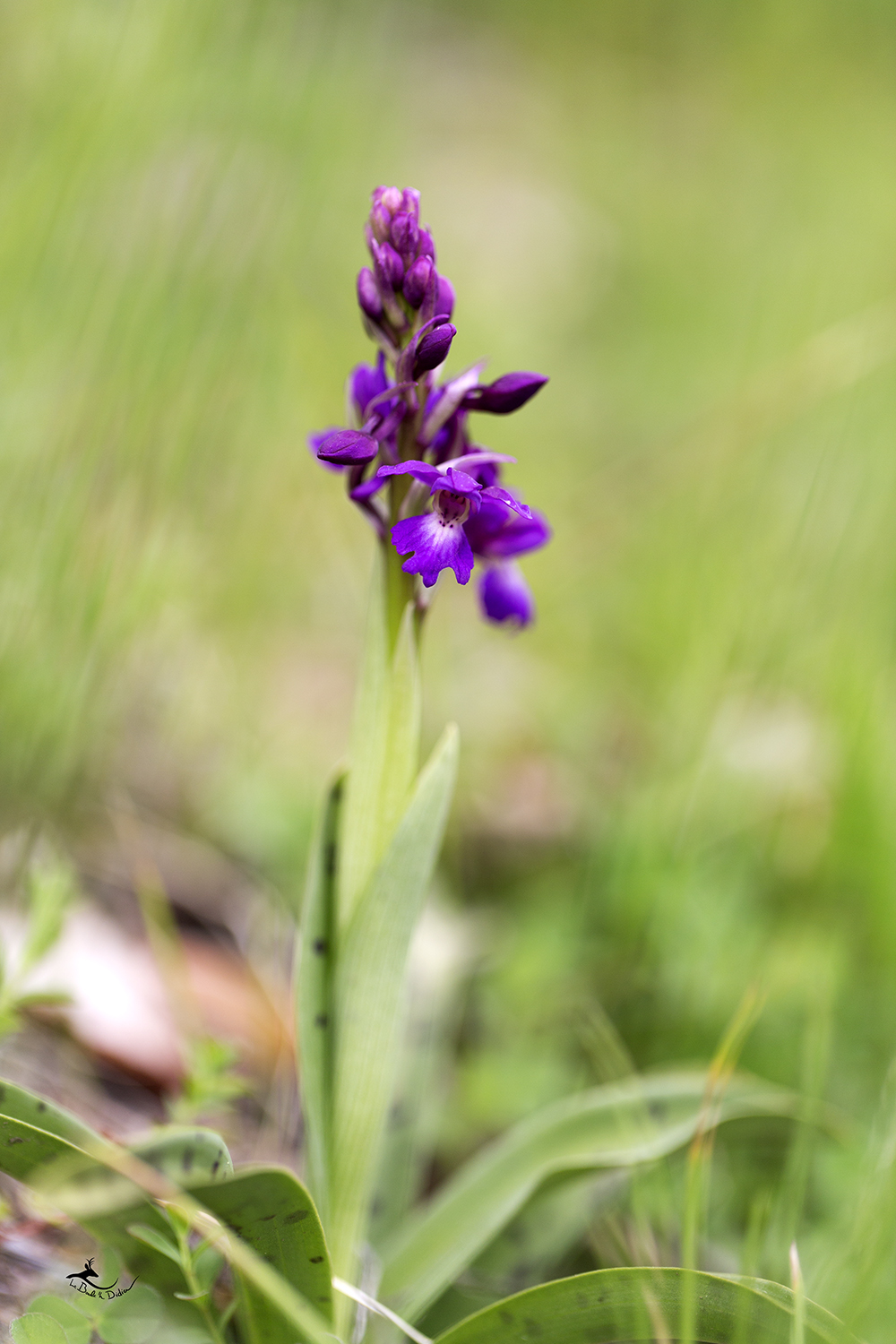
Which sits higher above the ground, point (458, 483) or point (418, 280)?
point (418, 280)

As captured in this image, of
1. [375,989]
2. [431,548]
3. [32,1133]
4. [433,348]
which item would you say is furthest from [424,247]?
[32,1133]

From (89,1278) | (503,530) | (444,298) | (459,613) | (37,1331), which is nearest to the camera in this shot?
(37,1331)

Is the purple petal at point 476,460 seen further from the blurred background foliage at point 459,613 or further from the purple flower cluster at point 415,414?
the blurred background foliage at point 459,613

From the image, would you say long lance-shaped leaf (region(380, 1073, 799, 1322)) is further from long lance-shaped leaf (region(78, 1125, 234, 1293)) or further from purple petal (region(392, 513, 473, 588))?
purple petal (region(392, 513, 473, 588))

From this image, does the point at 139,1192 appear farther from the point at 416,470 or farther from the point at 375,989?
the point at 416,470

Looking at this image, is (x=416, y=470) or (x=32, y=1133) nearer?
(x=32, y=1133)

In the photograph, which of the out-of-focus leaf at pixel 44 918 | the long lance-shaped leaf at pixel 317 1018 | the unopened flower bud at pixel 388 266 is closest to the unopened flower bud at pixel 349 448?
the unopened flower bud at pixel 388 266

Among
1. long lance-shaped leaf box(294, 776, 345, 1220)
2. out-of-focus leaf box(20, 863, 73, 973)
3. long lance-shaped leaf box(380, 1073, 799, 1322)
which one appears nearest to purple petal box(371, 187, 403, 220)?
long lance-shaped leaf box(294, 776, 345, 1220)
